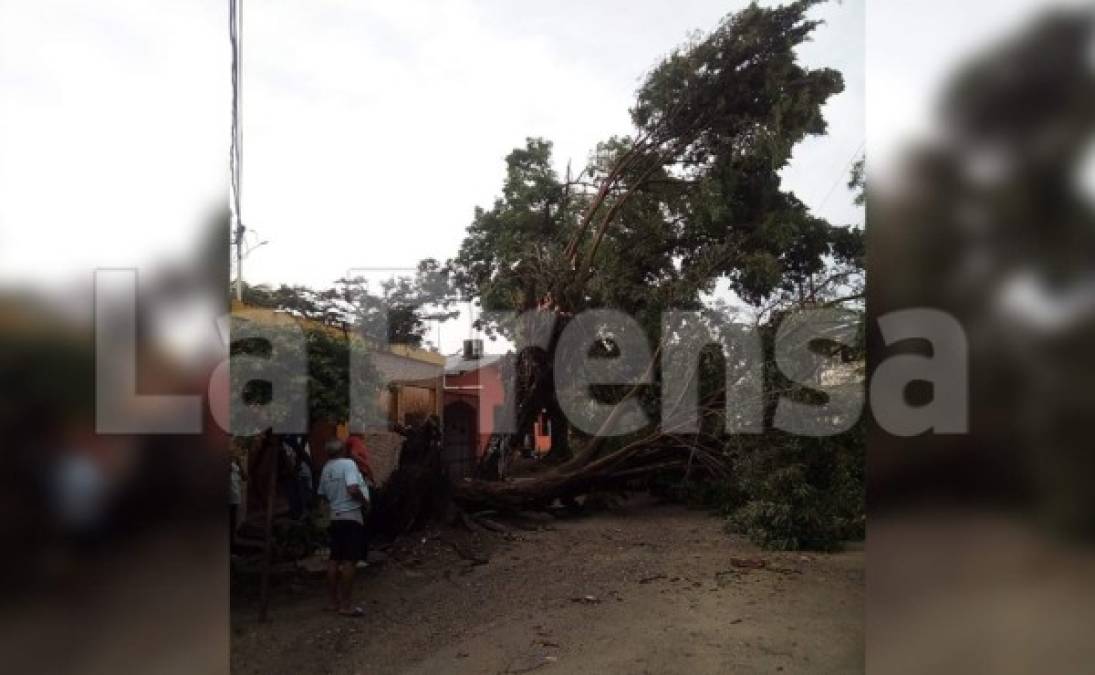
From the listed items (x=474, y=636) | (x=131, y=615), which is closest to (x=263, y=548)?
(x=474, y=636)

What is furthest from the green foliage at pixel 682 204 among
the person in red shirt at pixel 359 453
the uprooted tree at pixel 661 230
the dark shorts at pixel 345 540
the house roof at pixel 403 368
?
the dark shorts at pixel 345 540

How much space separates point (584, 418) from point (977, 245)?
5.67 meters

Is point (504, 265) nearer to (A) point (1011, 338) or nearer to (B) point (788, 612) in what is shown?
(B) point (788, 612)

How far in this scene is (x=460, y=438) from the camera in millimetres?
7102

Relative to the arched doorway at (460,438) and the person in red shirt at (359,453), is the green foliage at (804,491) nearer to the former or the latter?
the arched doorway at (460,438)

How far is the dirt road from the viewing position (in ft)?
13.5

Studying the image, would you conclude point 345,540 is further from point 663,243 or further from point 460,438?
point 663,243

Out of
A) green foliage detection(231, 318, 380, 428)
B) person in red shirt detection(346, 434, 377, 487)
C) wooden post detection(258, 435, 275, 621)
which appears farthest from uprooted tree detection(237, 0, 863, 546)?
wooden post detection(258, 435, 275, 621)

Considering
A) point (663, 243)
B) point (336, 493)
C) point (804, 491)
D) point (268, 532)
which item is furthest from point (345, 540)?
point (663, 243)

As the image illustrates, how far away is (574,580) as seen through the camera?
217 inches

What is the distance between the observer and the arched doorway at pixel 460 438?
6.70 metres

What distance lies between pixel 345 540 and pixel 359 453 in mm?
728

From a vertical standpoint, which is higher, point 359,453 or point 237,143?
point 237,143

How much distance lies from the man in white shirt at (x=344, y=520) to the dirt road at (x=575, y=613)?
17cm
